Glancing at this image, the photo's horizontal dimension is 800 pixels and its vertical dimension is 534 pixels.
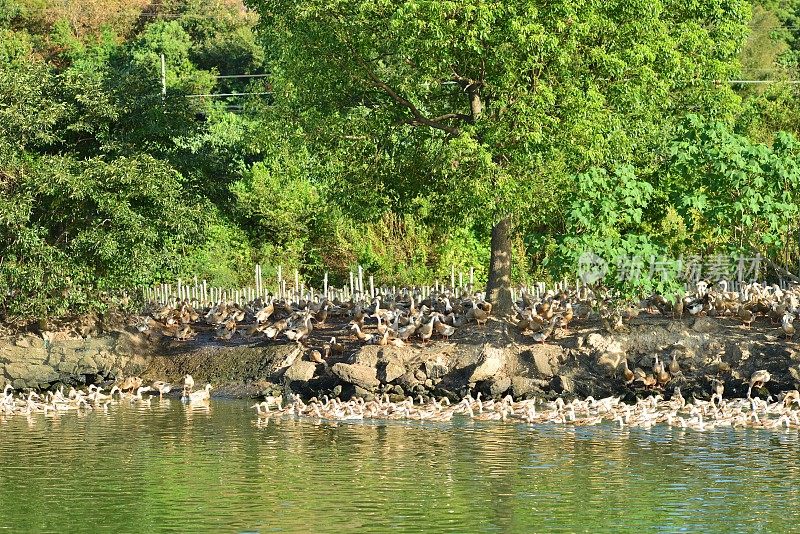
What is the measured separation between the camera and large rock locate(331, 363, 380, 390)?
25828 mm

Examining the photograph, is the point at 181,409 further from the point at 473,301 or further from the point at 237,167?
the point at 237,167

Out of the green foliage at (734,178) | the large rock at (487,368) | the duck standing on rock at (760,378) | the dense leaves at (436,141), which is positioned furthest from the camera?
the large rock at (487,368)

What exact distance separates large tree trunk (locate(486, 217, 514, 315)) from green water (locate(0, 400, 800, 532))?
21.7ft

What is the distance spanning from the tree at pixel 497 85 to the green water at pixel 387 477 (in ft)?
20.5

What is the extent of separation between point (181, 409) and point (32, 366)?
15.8 feet

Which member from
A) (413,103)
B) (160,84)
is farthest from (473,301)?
(160,84)

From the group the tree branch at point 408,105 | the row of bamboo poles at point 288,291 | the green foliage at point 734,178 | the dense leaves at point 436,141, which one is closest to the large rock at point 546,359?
the dense leaves at point 436,141

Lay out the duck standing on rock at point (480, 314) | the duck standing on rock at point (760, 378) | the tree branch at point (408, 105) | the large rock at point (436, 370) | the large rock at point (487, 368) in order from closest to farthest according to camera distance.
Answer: the duck standing on rock at point (760, 378) → the large rock at point (487, 368) → the large rock at point (436, 370) → the tree branch at point (408, 105) → the duck standing on rock at point (480, 314)

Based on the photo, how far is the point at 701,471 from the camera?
1736 cm

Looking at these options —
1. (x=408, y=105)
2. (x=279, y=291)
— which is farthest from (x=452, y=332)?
(x=279, y=291)

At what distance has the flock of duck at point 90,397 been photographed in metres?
24.7

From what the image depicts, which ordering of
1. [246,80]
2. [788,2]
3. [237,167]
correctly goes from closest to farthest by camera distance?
[237,167] → [246,80] → [788,2]

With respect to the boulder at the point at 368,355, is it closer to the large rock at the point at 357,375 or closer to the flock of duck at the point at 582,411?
the large rock at the point at 357,375

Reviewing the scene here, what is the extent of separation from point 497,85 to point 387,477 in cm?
1133
